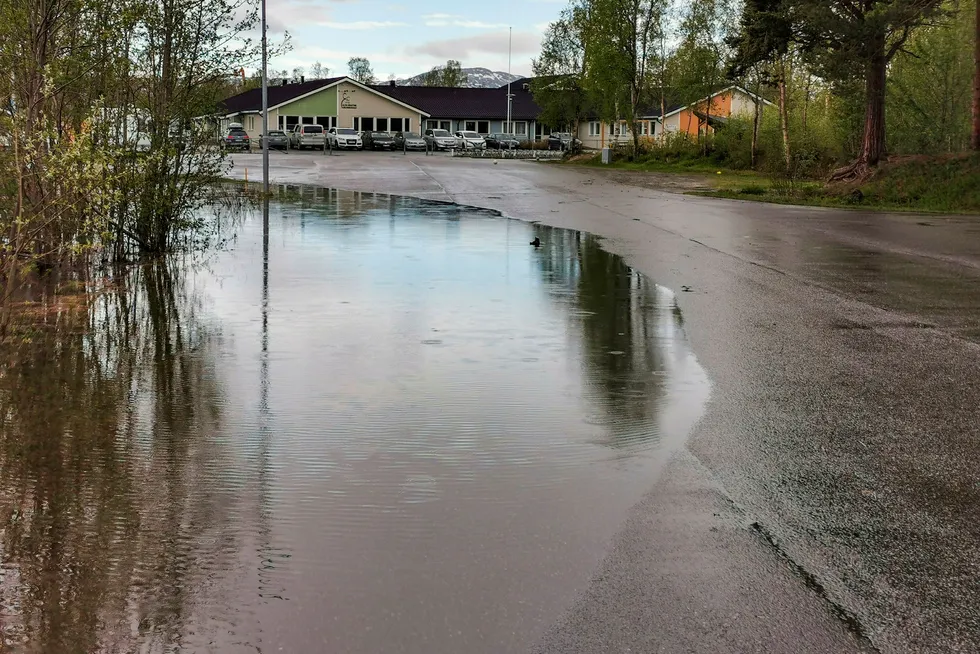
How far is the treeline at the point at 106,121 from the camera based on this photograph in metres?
9.90

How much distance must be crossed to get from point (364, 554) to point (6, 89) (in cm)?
812

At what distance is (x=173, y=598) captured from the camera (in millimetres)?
4285

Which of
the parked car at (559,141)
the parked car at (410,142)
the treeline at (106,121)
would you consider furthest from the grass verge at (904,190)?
the parked car at (559,141)

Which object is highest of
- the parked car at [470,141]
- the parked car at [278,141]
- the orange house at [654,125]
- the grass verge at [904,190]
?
the orange house at [654,125]

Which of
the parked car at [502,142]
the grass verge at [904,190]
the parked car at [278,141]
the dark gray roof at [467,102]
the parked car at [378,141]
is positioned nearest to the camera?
the grass verge at [904,190]

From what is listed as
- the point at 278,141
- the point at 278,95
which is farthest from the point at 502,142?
the point at 278,95

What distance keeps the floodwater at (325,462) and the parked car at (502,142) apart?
71.4 m

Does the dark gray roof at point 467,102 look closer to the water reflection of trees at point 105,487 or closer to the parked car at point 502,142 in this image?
the parked car at point 502,142

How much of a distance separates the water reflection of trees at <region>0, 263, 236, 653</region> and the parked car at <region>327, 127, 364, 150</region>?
219 ft

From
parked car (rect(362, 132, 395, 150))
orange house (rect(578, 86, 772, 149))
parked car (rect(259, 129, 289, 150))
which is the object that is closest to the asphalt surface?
parked car (rect(259, 129, 289, 150))

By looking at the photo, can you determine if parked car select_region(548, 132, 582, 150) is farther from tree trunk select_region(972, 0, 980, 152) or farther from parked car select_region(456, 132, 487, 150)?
tree trunk select_region(972, 0, 980, 152)

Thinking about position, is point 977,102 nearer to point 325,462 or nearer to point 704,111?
point 325,462

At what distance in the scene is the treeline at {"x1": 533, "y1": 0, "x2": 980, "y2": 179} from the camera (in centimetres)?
3159

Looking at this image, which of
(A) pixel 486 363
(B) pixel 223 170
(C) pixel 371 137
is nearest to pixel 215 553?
(A) pixel 486 363
